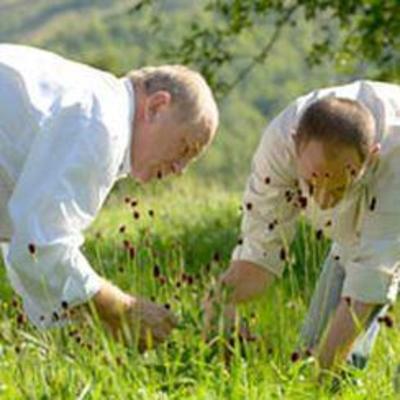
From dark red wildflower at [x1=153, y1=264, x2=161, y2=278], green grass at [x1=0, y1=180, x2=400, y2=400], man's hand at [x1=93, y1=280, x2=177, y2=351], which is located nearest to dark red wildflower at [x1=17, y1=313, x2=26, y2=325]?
green grass at [x1=0, y1=180, x2=400, y2=400]

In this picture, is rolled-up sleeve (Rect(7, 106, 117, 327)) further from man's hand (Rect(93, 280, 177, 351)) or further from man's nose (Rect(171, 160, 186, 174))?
man's nose (Rect(171, 160, 186, 174))

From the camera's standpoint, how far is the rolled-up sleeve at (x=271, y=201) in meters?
6.18

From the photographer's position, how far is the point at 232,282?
22.0 ft

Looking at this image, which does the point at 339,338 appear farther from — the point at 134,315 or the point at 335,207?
the point at 134,315

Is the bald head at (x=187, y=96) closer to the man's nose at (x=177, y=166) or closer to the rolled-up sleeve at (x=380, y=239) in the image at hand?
the man's nose at (x=177, y=166)

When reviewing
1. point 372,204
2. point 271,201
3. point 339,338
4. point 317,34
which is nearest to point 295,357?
point 339,338

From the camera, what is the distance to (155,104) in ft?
17.4

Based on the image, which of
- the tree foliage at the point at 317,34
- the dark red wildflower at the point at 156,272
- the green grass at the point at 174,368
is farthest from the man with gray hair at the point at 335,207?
the tree foliage at the point at 317,34

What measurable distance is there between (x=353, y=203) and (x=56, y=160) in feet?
5.49

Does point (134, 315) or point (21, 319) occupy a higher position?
point (134, 315)

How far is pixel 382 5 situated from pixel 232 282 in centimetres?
806

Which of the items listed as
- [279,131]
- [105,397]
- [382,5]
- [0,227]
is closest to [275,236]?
[279,131]

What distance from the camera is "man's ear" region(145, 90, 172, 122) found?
530cm

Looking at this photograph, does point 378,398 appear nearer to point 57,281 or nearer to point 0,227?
point 57,281
